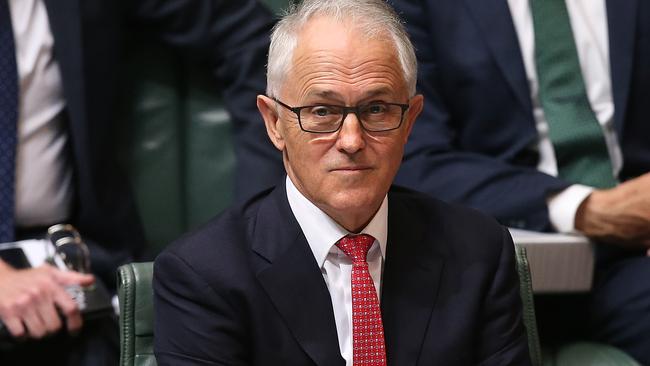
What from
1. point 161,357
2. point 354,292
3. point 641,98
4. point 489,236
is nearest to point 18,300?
point 161,357

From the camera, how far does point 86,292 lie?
82.9 inches

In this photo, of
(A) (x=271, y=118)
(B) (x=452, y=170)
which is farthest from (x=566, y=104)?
(A) (x=271, y=118)

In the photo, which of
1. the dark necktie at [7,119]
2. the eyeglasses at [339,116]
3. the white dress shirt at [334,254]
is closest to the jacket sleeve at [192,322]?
the white dress shirt at [334,254]

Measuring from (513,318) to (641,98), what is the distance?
3.15 feet

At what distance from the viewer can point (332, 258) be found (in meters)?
1.67

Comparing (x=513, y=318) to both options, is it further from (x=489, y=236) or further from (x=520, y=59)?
(x=520, y=59)

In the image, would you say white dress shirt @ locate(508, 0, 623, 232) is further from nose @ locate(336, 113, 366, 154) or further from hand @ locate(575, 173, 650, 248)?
nose @ locate(336, 113, 366, 154)

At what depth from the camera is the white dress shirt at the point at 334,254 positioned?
1.64 m

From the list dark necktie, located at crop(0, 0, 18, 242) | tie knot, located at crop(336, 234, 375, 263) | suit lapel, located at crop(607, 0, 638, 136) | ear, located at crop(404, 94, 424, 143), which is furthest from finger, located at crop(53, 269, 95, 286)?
suit lapel, located at crop(607, 0, 638, 136)

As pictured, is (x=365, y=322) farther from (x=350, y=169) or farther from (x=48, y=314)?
(x=48, y=314)

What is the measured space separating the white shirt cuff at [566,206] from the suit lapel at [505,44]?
0.72 ft

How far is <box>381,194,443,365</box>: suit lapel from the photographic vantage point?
5.37 feet

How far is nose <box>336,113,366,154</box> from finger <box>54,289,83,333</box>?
72 cm

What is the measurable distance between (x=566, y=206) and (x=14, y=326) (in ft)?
3.61
